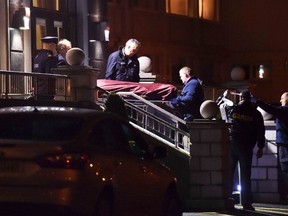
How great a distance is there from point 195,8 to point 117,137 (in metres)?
24.4

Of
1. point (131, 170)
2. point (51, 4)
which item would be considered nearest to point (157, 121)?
point (131, 170)

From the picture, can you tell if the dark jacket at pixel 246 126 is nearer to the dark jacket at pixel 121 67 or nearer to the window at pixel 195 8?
the dark jacket at pixel 121 67

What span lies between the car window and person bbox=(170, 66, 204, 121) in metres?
5.77

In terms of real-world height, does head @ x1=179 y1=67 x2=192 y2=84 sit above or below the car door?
above

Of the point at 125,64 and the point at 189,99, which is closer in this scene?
the point at 189,99

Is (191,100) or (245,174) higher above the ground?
(191,100)

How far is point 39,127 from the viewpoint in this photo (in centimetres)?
1117

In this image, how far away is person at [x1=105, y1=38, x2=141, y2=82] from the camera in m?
19.4

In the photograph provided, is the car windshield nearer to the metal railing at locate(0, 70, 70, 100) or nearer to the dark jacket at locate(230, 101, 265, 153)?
the metal railing at locate(0, 70, 70, 100)

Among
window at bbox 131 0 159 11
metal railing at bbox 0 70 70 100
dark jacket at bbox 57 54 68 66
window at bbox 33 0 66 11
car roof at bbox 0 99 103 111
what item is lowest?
car roof at bbox 0 99 103 111

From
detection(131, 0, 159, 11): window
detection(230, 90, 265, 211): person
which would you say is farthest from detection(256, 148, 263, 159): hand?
detection(131, 0, 159, 11): window

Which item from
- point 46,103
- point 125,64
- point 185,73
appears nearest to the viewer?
point 46,103

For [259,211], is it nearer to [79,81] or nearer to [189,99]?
[189,99]

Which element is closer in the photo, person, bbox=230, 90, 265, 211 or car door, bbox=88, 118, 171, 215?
car door, bbox=88, 118, 171, 215
